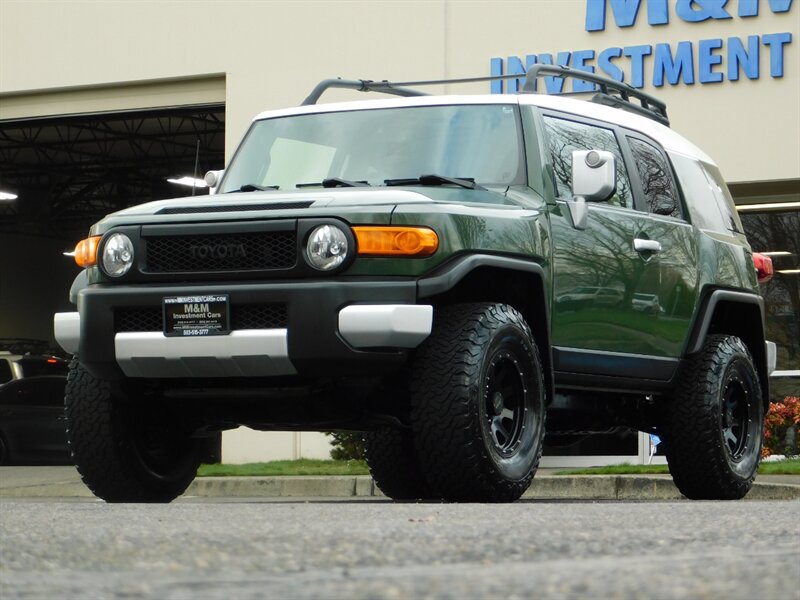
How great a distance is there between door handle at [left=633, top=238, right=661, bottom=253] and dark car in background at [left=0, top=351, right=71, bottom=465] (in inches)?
509

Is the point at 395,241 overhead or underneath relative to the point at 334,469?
overhead

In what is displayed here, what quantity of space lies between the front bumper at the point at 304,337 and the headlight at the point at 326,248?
0.33 ft

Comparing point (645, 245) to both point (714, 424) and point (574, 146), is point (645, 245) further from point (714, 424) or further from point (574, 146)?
point (714, 424)

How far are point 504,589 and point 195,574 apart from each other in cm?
77

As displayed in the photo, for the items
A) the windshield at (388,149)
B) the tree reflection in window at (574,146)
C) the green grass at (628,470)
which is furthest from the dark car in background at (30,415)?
the tree reflection in window at (574,146)

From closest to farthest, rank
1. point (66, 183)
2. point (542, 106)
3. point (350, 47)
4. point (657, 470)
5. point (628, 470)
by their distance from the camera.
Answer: point (542, 106) < point (657, 470) < point (628, 470) < point (350, 47) < point (66, 183)

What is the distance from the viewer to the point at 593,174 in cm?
787

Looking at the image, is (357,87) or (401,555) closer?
(401,555)

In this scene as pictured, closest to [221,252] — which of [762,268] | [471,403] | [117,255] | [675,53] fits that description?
[117,255]

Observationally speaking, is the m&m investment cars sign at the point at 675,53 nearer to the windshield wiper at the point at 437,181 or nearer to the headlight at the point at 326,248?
the windshield wiper at the point at 437,181

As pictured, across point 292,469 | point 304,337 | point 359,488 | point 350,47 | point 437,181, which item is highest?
point 350,47

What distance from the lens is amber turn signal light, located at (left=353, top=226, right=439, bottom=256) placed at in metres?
6.95

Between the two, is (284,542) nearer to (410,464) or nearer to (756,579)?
(756,579)

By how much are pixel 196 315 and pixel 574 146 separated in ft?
8.10
